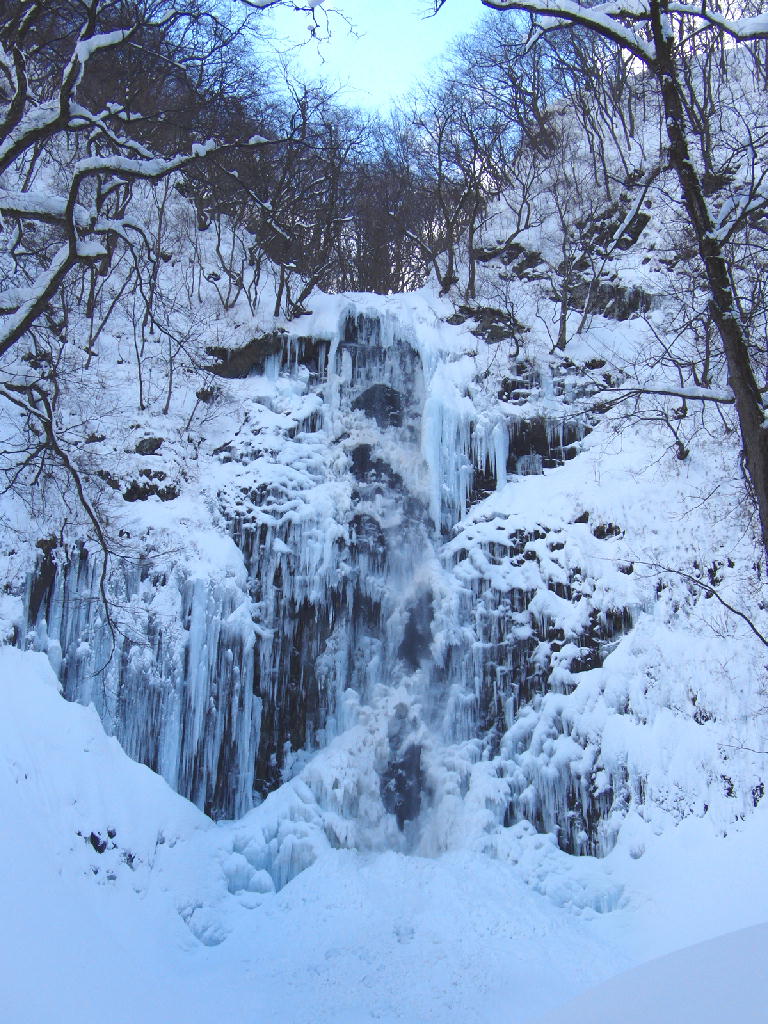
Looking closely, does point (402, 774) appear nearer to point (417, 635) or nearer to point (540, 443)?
point (417, 635)

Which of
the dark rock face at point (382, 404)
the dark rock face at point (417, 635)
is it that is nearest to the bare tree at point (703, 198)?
the dark rock face at point (417, 635)

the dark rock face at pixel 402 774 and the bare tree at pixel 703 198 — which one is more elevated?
the bare tree at pixel 703 198

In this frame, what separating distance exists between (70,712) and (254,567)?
3.22 meters

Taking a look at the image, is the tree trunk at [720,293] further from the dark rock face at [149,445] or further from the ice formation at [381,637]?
the dark rock face at [149,445]

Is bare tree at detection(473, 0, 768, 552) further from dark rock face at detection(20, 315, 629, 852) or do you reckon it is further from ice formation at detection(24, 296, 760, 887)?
dark rock face at detection(20, 315, 629, 852)

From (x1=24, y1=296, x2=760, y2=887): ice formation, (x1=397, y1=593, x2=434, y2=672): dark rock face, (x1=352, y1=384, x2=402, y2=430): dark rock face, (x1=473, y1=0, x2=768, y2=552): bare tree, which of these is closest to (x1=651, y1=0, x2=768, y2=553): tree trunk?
(x1=473, y1=0, x2=768, y2=552): bare tree

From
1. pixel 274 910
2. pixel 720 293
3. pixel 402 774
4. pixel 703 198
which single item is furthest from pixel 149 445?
pixel 720 293

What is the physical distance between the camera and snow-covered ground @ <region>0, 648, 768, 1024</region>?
7.64 metres

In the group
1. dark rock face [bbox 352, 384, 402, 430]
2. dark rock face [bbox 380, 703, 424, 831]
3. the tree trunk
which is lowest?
dark rock face [bbox 380, 703, 424, 831]

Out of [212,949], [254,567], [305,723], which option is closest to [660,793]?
[305,723]

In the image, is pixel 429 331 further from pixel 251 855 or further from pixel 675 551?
pixel 251 855

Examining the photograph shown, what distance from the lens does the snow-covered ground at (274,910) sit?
25.1 feet

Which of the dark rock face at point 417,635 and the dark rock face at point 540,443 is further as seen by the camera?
the dark rock face at point 540,443

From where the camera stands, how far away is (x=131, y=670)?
10344mm
